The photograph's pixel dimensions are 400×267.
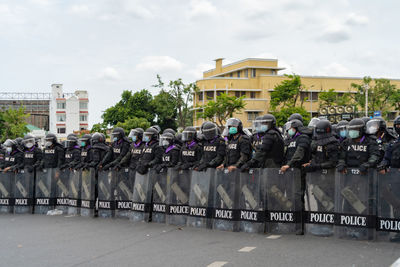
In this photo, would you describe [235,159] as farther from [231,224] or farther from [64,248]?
[64,248]

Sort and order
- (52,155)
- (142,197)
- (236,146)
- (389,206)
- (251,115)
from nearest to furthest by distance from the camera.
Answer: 1. (389,206)
2. (236,146)
3. (142,197)
4. (52,155)
5. (251,115)

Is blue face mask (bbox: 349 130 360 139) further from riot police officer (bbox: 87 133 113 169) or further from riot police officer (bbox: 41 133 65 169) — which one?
riot police officer (bbox: 41 133 65 169)

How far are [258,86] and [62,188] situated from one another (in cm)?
5911

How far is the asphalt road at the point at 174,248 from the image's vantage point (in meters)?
7.80

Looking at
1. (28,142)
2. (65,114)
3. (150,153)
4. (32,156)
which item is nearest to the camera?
(150,153)

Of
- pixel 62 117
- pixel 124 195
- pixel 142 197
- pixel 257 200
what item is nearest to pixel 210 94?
pixel 62 117

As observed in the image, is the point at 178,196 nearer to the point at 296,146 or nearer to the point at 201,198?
the point at 201,198

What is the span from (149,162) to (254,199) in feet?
11.2

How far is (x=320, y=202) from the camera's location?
31.5 feet

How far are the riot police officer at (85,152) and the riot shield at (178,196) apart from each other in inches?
135

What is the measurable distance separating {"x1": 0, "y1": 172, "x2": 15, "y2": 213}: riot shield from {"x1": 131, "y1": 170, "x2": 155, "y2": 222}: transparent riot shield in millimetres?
4893

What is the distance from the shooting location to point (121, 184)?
13.2m

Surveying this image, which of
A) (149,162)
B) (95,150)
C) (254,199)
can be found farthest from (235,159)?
(95,150)

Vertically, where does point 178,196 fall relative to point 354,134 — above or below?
below
